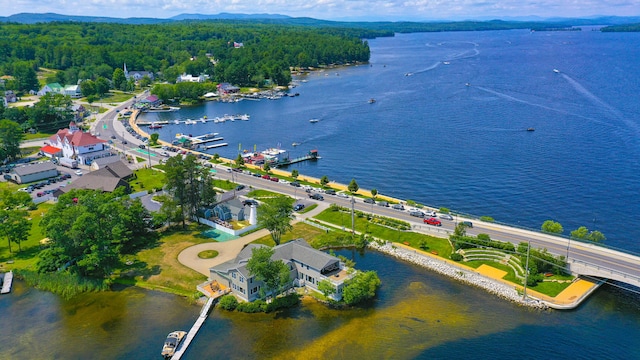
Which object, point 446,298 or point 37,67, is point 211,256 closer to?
point 446,298

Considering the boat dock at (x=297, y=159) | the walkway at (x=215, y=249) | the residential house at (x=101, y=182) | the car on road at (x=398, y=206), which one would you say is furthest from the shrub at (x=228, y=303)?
the boat dock at (x=297, y=159)

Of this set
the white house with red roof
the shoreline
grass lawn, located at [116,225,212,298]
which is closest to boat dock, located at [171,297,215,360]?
grass lawn, located at [116,225,212,298]

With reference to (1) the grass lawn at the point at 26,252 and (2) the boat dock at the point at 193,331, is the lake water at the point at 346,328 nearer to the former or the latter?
(2) the boat dock at the point at 193,331

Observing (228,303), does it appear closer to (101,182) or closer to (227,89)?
(101,182)

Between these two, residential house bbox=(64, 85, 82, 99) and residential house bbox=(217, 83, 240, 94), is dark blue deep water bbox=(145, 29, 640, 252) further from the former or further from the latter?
residential house bbox=(64, 85, 82, 99)

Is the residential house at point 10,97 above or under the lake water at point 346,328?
above

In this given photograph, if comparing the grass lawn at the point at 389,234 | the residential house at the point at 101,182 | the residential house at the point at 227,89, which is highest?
the residential house at the point at 227,89
